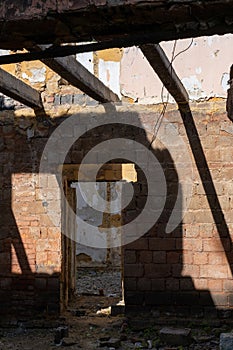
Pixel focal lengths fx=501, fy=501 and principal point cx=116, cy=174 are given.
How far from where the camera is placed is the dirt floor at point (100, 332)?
6.34m

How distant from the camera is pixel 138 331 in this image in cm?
702

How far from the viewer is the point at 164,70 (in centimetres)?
539

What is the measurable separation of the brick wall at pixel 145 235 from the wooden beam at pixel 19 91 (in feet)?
1.16

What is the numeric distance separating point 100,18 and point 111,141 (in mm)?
4987

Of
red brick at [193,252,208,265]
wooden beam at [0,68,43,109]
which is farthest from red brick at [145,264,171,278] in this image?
wooden beam at [0,68,43,109]

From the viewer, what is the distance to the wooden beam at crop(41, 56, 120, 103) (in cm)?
518

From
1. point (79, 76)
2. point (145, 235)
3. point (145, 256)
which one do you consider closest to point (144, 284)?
A: point (145, 256)

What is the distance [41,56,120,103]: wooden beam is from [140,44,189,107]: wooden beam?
0.91 metres

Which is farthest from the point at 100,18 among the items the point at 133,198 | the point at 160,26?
the point at 133,198

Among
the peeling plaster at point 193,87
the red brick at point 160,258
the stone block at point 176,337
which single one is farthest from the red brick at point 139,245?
the peeling plaster at point 193,87

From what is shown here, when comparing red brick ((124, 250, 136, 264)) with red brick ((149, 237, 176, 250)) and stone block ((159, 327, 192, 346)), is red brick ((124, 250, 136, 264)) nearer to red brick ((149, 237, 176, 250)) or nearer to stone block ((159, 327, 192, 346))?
red brick ((149, 237, 176, 250))

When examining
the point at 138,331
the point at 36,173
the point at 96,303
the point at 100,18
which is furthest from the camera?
the point at 96,303

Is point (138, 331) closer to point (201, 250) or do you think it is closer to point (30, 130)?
point (201, 250)

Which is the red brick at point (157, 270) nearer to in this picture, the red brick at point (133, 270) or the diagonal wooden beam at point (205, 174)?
the red brick at point (133, 270)
